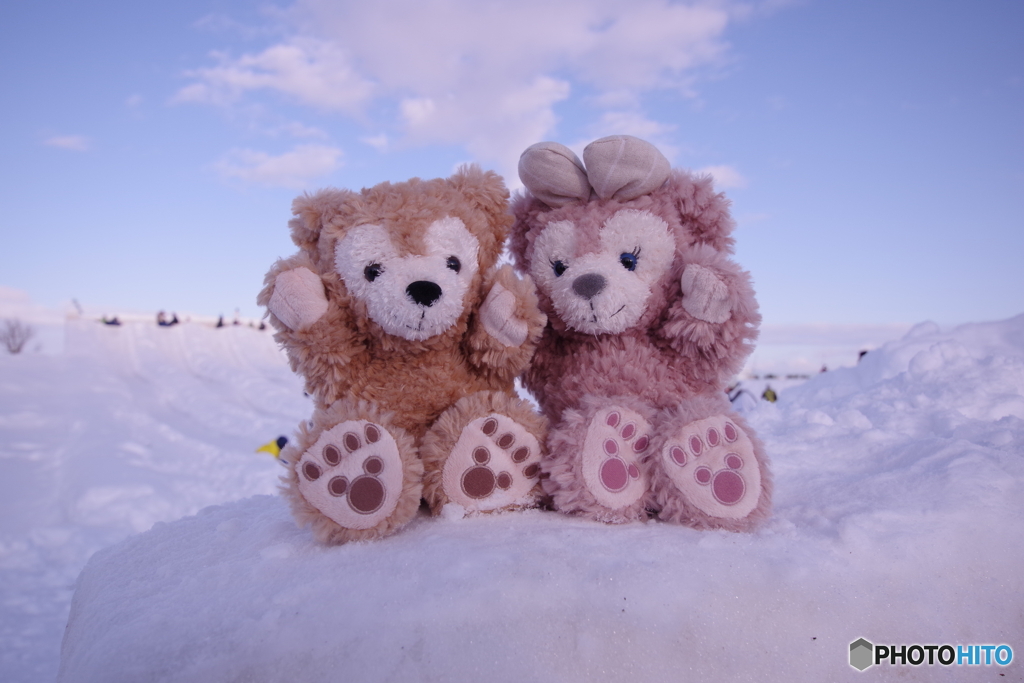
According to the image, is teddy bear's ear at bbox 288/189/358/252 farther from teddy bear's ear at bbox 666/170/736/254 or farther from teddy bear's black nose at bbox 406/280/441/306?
teddy bear's ear at bbox 666/170/736/254

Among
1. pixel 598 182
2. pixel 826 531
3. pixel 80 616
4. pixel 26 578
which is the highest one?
pixel 598 182

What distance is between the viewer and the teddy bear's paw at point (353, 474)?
1.04 m

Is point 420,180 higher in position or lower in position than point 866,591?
higher

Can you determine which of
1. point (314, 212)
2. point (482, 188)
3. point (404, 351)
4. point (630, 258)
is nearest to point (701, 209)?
point (630, 258)

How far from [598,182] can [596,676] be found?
968mm

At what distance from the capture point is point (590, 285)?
1245mm

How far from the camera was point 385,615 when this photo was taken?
78 cm

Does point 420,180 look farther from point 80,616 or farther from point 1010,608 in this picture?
point 1010,608

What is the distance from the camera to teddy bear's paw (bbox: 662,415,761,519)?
3.52ft

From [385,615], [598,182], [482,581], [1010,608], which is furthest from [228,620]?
[1010,608]

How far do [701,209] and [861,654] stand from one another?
0.91 m

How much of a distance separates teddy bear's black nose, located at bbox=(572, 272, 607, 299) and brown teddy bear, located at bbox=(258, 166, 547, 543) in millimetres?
107

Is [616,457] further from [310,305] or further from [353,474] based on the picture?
[310,305]

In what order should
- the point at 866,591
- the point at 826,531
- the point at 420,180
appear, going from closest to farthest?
the point at 866,591 < the point at 826,531 < the point at 420,180
